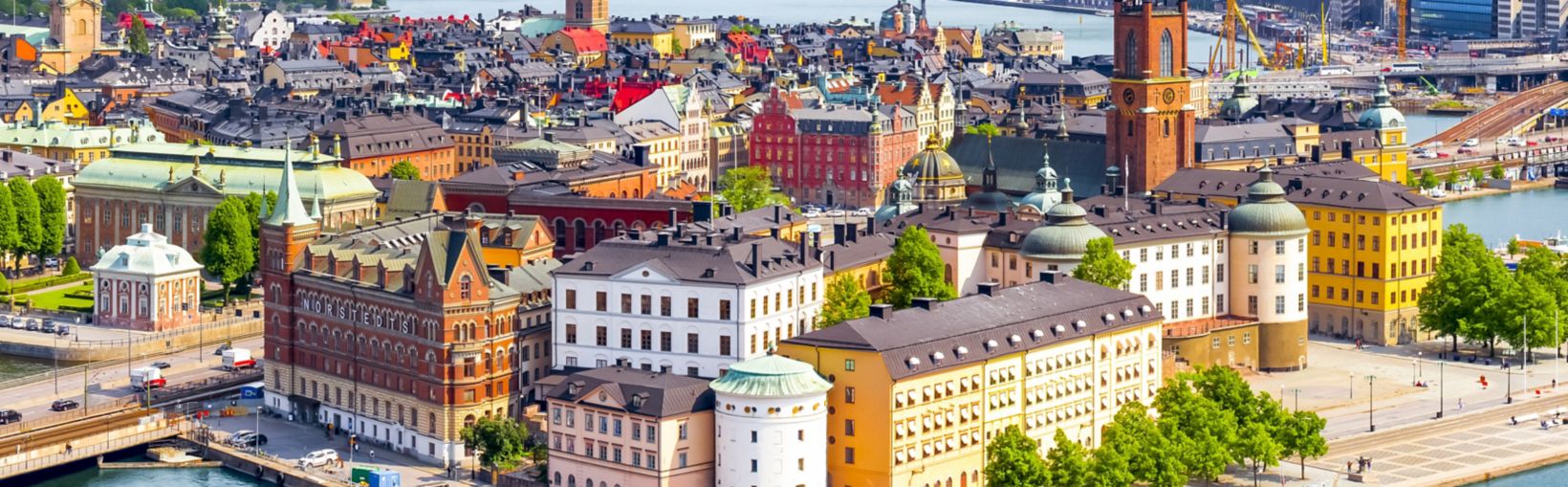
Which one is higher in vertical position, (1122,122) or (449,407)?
(1122,122)

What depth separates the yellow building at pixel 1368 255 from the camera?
127 m

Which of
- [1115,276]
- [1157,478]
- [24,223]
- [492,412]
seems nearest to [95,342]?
[24,223]

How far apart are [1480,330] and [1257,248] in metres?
8.79

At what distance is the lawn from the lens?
136m

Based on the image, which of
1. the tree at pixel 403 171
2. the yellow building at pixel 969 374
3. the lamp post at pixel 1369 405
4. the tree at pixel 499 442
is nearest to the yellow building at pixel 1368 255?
the lamp post at pixel 1369 405

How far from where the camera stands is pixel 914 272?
115188mm

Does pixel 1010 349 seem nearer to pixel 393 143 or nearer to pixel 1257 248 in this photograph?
pixel 1257 248

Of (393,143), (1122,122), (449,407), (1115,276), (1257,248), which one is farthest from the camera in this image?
(393,143)

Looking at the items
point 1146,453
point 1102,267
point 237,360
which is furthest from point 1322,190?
point 237,360

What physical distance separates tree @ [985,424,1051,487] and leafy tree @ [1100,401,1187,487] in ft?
7.24

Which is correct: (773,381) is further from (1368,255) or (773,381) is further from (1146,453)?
(1368,255)

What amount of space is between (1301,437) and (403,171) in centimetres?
7209

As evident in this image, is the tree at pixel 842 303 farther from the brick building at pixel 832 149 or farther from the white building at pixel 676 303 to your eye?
the brick building at pixel 832 149

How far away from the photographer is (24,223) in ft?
474
